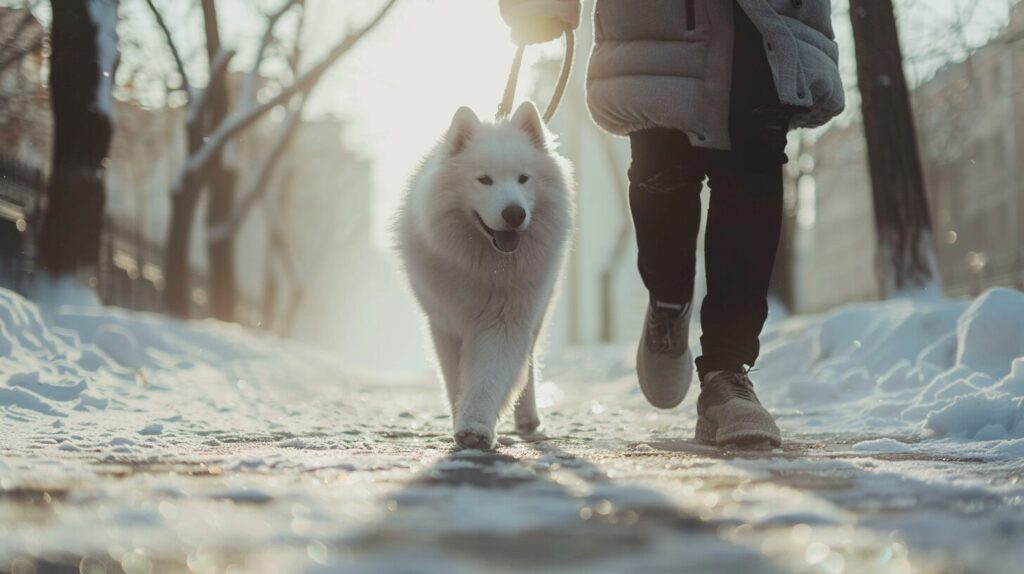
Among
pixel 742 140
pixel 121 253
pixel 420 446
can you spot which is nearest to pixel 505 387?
pixel 420 446

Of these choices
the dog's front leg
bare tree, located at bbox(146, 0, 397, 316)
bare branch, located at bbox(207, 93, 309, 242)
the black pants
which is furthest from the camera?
bare branch, located at bbox(207, 93, 309, 242)

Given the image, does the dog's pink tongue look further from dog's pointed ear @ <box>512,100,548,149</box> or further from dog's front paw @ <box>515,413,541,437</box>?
dog's front paw @ <box>515,413,541,437</box>

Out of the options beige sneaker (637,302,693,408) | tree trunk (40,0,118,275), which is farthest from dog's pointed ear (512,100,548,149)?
tree trunk (40,0,118,275)

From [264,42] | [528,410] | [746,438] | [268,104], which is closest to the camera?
[746,438]

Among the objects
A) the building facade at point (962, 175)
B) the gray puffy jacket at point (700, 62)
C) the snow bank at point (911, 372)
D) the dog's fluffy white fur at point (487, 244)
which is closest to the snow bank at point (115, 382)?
the dog's fluffy white fur at point (487, 244)

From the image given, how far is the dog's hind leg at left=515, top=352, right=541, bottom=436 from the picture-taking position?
16.5ft

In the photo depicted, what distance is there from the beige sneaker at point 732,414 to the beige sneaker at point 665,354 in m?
0.39

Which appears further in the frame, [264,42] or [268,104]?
[264,42]

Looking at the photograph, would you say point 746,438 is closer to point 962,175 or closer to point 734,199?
point 734,199

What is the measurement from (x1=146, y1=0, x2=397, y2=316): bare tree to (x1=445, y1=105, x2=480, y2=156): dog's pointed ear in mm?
9358

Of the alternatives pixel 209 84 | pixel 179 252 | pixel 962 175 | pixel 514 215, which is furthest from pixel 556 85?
pixel 962 175

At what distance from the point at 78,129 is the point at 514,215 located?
6.85 m

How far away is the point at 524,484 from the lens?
2.64m

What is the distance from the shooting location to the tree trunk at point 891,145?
895 cm
